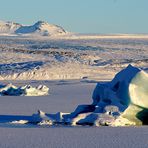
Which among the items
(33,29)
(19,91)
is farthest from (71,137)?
(33,29)

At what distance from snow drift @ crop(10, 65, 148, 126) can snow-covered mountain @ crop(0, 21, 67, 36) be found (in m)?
90.5

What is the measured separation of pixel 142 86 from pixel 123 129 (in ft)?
2.63

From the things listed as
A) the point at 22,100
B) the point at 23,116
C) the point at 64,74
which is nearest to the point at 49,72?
the point at 64,74

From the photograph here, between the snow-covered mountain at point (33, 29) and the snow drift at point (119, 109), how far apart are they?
90.5 metres

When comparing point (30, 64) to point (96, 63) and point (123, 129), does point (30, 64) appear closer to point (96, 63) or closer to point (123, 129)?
A: point (96, 63)

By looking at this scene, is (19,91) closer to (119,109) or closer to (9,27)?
(119,109)

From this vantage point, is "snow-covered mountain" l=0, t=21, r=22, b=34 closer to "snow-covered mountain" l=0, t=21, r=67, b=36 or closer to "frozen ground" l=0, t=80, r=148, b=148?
"snow-covered mountain" l=0, t=21, r=67, b=36

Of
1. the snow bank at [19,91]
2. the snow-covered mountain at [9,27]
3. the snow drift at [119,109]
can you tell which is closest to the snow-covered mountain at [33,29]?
the snow-covered mountain at [9,27]

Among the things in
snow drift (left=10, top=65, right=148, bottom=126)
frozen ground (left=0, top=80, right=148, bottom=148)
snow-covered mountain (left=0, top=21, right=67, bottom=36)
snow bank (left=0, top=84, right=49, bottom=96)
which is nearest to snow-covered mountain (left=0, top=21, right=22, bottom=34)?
snow-covered mountain (left=0, top=21, right=67, bottom=36)

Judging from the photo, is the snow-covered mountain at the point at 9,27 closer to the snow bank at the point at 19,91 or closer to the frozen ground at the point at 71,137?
the snow bank at the point at 19,91

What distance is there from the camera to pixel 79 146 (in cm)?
605

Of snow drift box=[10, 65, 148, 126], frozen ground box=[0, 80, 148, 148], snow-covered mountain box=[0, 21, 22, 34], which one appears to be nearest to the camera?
frozen ground box=[0, 80, 148, 148]

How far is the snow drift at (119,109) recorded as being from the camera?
7605 millimetres

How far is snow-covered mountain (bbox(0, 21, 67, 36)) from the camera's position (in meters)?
102
